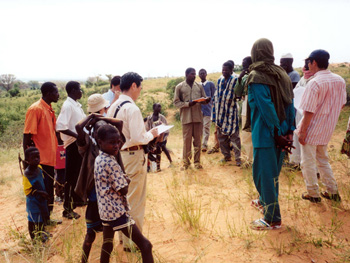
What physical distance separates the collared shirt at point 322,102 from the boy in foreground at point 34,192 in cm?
342

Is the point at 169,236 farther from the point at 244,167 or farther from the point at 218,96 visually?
the point at 218,96

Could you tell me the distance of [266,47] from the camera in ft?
10.2

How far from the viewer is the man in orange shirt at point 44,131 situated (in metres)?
3.57

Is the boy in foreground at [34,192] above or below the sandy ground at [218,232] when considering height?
above

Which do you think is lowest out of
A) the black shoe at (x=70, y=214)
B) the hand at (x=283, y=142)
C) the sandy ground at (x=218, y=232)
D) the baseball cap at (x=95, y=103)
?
the black shoe at (x=70, y=214)

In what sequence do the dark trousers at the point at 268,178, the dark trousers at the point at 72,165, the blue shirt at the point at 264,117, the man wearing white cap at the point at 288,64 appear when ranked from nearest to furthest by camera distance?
the blue shirt at the point at 264,117 < the dark trousers at the point at 268,178 < the dark trousers at the point at 72,165 < the man wearing white cap at the point at 288,64

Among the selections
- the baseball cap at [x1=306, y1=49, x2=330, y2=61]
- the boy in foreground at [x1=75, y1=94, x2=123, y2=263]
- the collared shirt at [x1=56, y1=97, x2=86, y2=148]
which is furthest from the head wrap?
the collared shirt at [x1=56, y1=97, x2=86, y2=148]

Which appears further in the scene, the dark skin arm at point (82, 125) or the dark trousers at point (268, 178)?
the dark trousers at point (268, 178)

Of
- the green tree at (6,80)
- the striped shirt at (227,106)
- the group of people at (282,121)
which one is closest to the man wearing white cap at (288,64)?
the group of people at (282,121)

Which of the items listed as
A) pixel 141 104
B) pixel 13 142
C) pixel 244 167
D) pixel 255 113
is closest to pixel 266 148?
pixel 255 113

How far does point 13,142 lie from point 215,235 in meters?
11.7

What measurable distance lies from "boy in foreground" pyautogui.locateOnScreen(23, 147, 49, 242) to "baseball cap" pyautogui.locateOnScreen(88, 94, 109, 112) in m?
0.87

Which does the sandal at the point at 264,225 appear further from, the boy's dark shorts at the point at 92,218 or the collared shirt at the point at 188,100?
the collared shirt at the point at 188,100

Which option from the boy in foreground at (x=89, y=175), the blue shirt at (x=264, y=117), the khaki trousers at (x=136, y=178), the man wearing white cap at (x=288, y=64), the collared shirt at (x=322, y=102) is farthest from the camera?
the man wearing white cap at (x=288, y=64)
